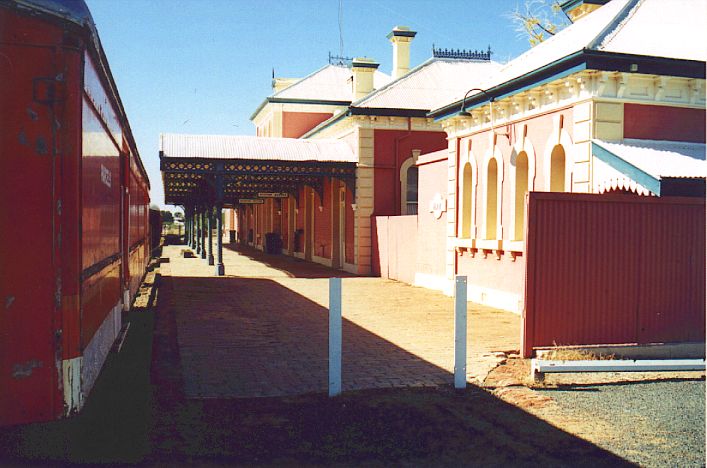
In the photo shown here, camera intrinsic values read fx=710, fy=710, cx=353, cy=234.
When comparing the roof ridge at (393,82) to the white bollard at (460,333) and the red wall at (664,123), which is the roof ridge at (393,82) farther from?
the white bollard at (460,333)

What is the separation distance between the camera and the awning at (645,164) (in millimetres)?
8484

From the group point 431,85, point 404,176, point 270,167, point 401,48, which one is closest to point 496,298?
point 404,176

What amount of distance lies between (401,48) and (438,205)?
1112 centimetres

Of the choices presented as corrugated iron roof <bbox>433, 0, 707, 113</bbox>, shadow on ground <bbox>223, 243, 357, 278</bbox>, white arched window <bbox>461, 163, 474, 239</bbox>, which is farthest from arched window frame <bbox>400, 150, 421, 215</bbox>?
corrugated iron roof <bbox>433, 0, 707, 113</bbox>

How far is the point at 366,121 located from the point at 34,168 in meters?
17.4

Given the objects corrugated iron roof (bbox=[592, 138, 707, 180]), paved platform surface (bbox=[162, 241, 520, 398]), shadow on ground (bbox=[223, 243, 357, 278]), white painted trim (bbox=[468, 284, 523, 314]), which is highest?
corrugated iron roof (bbox=[592, 138, 707, 180])

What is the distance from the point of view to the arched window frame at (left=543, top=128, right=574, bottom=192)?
35.5ft

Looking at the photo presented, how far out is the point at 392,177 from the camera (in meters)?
21.5

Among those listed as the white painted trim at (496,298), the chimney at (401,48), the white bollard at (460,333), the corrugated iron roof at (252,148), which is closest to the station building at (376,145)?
the chimney at (401,48)

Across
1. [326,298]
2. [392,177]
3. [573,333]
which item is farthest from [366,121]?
[573,333]

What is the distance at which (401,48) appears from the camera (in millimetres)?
25578

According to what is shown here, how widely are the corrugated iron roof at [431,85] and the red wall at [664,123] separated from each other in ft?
32.3

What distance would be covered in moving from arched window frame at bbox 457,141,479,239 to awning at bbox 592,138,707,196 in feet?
13.7

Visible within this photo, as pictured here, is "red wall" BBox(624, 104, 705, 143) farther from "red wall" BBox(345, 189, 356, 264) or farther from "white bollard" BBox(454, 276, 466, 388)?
"red wall" BBox(345, 189, 356, 264)
